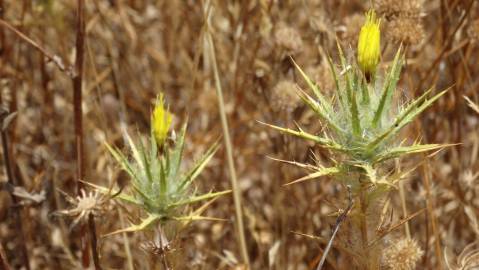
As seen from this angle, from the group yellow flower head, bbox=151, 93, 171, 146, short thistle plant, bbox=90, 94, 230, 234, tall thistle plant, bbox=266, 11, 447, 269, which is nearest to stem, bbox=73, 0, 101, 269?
short thistle plant, bbox=90, 94, 230, 234

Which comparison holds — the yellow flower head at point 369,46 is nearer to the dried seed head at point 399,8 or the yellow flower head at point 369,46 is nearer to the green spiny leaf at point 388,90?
the green spiny leaf at point 388,90

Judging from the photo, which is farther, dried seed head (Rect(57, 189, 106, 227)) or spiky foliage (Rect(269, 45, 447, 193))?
dried seed head (Rect(57, 189, 106, 227))

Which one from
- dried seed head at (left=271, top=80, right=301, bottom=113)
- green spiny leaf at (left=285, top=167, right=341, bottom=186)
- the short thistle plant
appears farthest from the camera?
dried seed head at (left=271, top=80, right=301, bottom=113)

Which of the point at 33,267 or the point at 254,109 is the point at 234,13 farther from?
the point at 33,267

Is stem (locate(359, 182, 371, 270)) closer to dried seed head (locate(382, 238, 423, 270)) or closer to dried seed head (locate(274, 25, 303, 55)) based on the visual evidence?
dried seed head (locate(382, 238, 423, 270))

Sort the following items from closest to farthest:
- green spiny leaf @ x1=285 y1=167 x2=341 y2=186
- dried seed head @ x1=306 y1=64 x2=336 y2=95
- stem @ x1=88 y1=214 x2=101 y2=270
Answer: green spiny leaf @ x1=285 y1=167 x2=341 y2=186
stem @ x1=88 y1=214 x2=101 y2=270
dried seed head @ x1=306 y1=64 x2=336 y2=95

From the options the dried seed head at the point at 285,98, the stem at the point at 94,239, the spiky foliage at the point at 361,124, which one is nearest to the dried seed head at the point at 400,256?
the spiky foliage at the point at 361,124

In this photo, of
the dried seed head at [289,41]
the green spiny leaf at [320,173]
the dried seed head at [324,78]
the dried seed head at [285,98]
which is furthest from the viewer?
the dried seed head at [289,41]

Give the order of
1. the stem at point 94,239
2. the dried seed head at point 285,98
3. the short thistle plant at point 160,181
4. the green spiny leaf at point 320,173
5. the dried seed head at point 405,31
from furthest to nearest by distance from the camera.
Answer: the dried seed head at point 285,98, the dried seed head at point 405,31, the stem at point 94,239, the short thistle plant at point 160,181, the green spiny leaf at point 320,173
